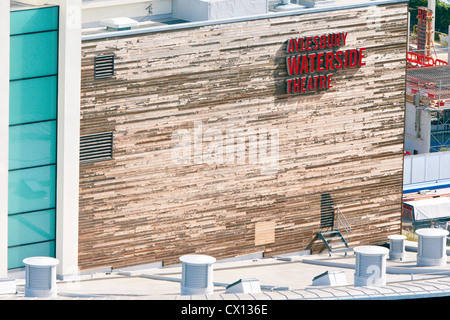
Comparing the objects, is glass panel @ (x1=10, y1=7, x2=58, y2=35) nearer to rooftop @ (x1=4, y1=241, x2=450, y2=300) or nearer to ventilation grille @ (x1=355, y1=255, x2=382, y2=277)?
rooftop @ (x1=4, y1=241, x2=450, y2=300)

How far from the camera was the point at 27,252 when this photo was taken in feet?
121

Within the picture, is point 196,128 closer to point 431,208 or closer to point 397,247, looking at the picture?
point 397,247

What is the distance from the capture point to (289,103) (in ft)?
135

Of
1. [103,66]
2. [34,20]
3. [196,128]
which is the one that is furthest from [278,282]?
[34,20]

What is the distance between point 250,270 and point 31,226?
8.29 meters

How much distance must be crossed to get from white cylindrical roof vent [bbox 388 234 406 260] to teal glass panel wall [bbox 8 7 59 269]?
12533 millimetres

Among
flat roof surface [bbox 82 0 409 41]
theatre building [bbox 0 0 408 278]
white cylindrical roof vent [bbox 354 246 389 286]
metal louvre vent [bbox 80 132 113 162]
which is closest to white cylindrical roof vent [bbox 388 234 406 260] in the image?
theatre building [bbox 0 0 408 278]

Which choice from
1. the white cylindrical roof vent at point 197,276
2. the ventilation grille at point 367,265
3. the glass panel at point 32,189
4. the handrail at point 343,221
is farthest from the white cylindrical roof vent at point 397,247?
the glass panel at point 32,189

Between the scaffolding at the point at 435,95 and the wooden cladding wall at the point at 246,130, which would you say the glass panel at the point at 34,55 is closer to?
the wooden cladding wall at the point at 246,130

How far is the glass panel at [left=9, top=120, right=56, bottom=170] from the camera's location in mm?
35906

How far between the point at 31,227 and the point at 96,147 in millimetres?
3391

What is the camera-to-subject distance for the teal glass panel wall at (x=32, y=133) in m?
35.5

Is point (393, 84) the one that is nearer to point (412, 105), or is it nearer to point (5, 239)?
point (5, 239)
